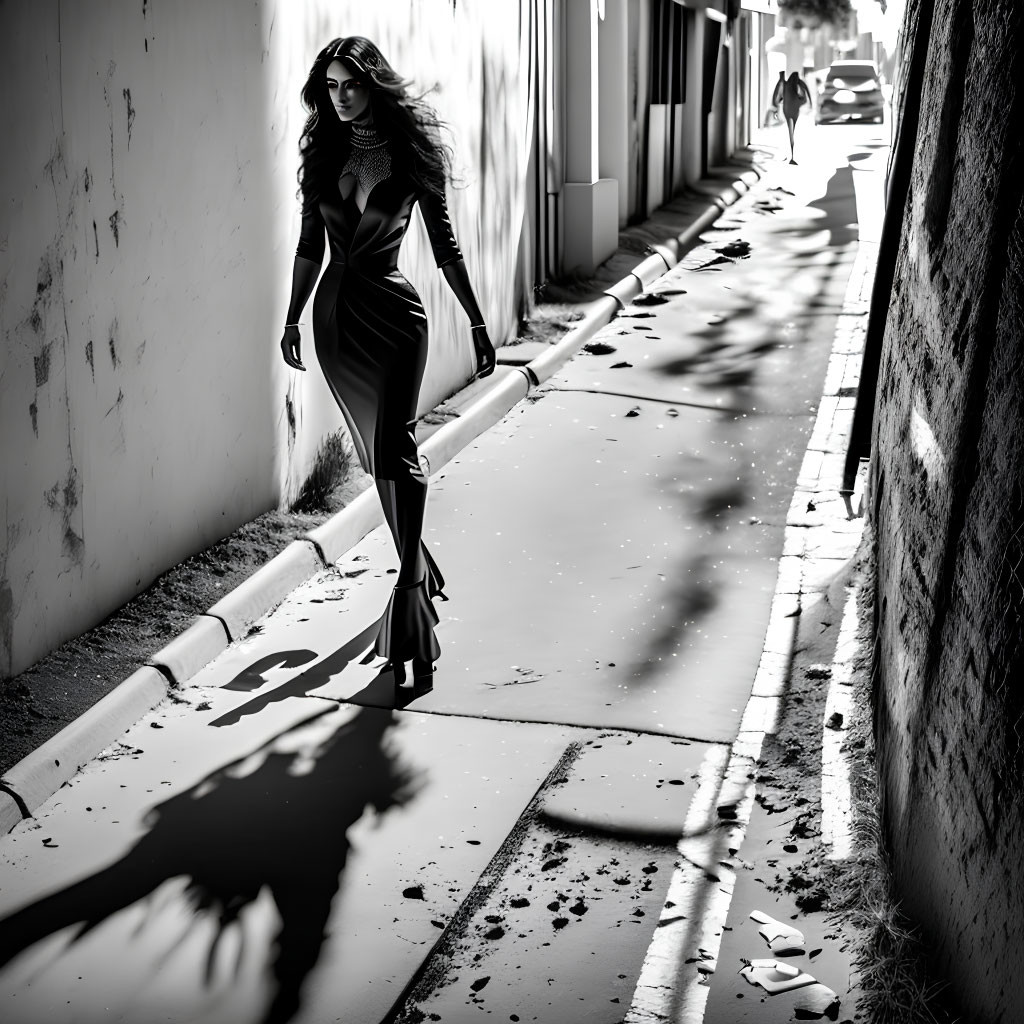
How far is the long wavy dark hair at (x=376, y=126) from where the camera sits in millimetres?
4605

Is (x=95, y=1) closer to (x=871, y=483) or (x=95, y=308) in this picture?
(x=95, y=308)

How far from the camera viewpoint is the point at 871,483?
5672 mm

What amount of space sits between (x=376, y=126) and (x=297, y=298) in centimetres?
74

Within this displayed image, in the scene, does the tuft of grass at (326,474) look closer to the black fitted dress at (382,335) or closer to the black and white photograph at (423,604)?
the black and white photograph at (423,604)

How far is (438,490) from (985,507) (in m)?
4.80

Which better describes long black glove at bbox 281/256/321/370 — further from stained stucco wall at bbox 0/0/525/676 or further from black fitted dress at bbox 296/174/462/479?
stained stucco wall at bbox 0/0/525/676

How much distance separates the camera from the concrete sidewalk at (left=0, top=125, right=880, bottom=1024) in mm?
3555

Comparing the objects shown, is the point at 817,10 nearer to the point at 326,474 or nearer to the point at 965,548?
the point at 326,474

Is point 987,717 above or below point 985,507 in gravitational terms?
below

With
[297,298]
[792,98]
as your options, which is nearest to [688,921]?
[297,298]

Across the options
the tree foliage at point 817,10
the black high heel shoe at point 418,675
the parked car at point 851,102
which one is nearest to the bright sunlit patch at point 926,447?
the black high heel shoe at point 418,675

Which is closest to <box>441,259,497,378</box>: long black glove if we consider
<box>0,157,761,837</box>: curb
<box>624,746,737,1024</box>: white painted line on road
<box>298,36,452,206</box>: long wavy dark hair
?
<box>298,36,452,206</box>: long wavy dark hair

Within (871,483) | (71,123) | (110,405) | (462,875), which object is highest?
(71,123)

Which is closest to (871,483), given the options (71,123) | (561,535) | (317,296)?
(561,535)
